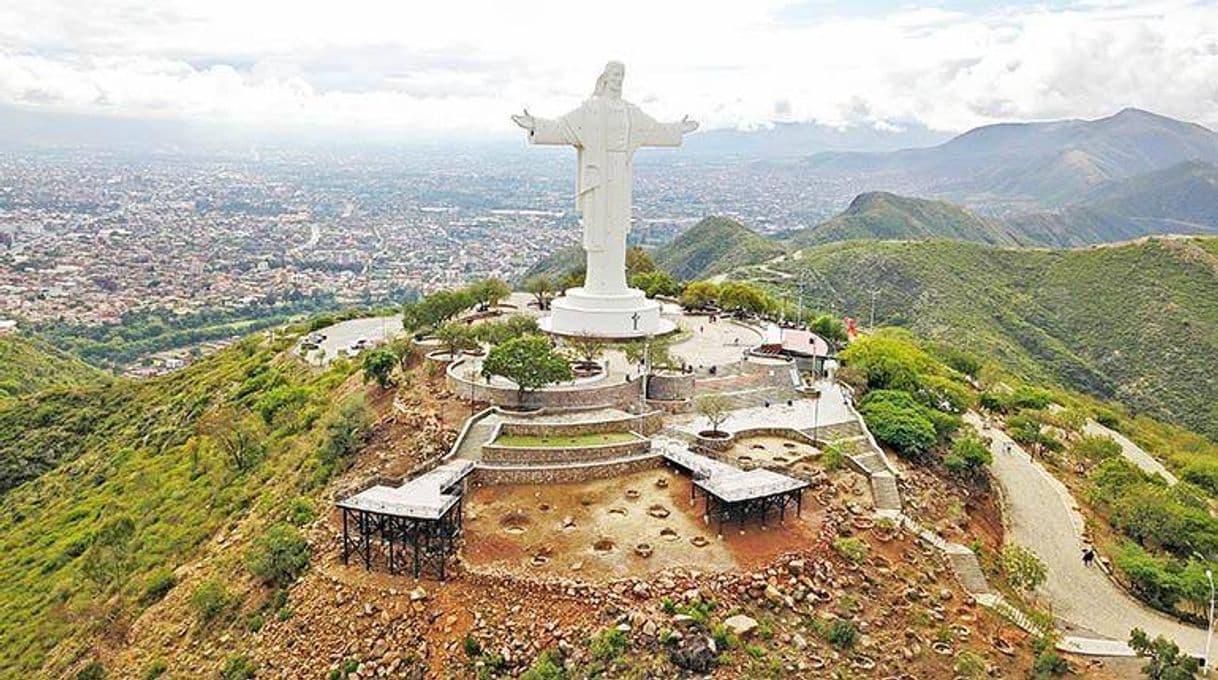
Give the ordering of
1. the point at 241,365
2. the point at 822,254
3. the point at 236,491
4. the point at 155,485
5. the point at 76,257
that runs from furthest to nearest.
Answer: the point at 76,257, the point at 822,254, the point at 241,365, the point at 155,485, the point at 236,491

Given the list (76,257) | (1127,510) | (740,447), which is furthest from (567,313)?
(76,257)

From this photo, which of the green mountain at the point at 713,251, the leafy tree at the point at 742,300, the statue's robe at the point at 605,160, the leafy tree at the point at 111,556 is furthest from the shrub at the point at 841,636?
the green mountain at the point at 713,251

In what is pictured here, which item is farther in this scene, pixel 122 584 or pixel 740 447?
pixel 740 447

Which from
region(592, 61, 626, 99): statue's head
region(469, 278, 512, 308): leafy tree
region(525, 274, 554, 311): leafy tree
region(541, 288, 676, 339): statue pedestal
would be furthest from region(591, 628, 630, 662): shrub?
region(525, 274, 554, 311): leafy tree

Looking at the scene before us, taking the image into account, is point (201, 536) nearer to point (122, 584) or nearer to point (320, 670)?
point (122, 584)

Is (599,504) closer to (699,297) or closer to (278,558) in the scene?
(278,558)

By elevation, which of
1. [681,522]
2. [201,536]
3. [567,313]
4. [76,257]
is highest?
[567,313]

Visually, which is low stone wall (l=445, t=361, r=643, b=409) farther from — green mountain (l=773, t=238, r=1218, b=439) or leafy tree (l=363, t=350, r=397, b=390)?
green mountain (l=773, t=238, r=1218, b=439)

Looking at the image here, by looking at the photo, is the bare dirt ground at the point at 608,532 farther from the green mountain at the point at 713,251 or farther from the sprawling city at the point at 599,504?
the green mountain at the point at 713,251
